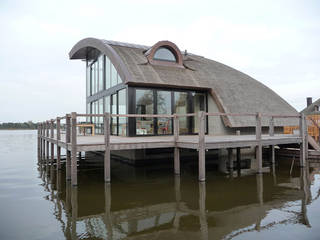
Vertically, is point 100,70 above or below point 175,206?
above

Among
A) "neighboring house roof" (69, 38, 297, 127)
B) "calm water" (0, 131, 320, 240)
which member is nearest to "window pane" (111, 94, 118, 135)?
"neighboring house roof" (69, 38, 297, 127)

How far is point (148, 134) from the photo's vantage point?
1210 cm

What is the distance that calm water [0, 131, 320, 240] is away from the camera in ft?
14.4

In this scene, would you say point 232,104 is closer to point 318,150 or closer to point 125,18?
point 318,150

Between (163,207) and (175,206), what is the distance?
0.28 meters

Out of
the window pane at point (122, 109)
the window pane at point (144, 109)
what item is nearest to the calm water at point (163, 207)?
the window pane at point (144, 109)

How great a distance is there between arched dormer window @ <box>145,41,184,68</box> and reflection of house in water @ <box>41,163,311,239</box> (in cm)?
722

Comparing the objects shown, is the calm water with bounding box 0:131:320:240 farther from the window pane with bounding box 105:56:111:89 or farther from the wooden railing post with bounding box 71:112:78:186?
the window pane with bounding box 105:56:111:89

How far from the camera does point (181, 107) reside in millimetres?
13312

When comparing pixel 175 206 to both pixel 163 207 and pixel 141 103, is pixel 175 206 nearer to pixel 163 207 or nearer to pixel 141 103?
pixel 163 207

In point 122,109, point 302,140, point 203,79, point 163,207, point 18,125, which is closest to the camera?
point 163,207

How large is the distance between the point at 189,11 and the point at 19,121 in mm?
75354

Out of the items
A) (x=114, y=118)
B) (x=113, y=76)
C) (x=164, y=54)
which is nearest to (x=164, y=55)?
(x=164, y=54)

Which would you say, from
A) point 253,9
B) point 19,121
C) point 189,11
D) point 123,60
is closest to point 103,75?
point 123,60
